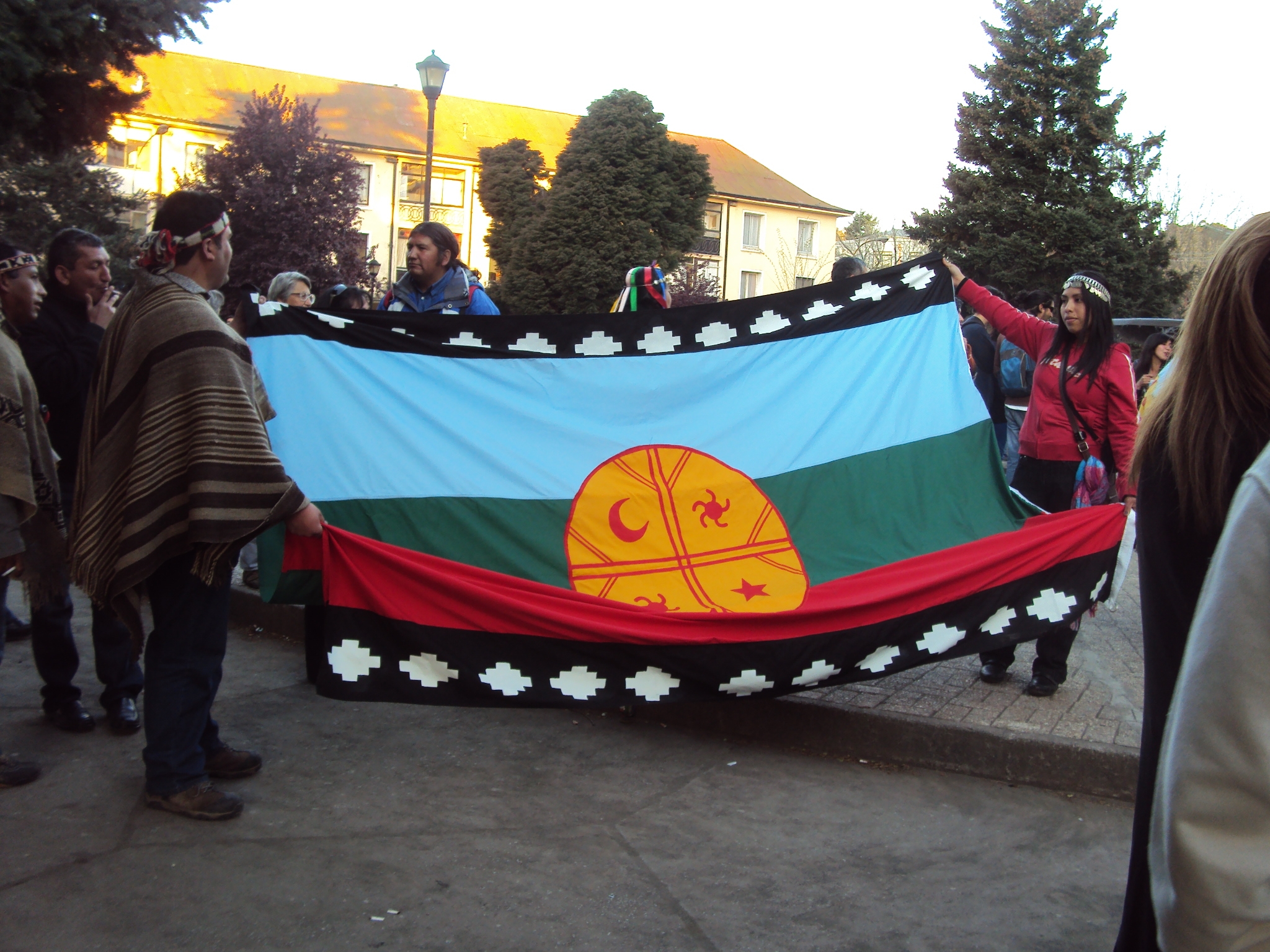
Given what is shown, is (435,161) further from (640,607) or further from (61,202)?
(640,607)

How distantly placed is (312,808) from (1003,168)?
30.1 m

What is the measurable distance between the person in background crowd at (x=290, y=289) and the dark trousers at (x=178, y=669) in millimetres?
3668

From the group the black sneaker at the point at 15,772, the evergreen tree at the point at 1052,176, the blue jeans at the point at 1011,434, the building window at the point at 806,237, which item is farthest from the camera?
the building window at the point at 806,237

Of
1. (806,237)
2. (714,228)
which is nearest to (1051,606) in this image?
(714,228)

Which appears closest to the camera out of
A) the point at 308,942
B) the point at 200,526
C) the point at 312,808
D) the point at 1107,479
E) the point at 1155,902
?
the point at 1155,902

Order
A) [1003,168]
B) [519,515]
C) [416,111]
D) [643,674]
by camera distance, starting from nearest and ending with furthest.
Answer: [643,674]
[519,515]
[1003,168]
[416,111]

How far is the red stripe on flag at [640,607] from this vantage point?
150 inches

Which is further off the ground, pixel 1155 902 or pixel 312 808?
pixel 1155 902

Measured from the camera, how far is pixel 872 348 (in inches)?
192

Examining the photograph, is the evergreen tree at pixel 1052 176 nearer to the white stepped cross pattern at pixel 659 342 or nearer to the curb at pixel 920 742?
the white stepped cross pattern at pixel 659 342

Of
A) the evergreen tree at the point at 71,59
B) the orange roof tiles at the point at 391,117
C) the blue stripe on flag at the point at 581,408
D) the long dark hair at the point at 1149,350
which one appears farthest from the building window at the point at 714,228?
the blue stripe on flag at the point at 581,408

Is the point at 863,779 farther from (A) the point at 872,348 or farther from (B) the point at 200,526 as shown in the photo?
(B) the point at 200,526

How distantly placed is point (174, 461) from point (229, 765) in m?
1.23

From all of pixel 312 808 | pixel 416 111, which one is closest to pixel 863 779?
pixel 312 808
